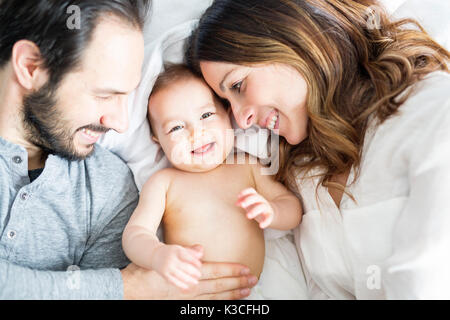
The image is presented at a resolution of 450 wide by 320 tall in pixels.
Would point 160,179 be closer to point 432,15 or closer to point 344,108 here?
point 344,108

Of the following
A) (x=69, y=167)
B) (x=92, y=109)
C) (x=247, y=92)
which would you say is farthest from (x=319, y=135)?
(x=69, y=167)

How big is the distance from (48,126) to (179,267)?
1.66 feet

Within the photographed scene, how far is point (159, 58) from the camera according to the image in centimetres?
133

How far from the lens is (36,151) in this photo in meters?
1.25

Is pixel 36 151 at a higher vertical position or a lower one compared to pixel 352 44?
lower

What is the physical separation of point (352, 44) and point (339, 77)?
10cm

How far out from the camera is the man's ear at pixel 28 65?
1.07 meters

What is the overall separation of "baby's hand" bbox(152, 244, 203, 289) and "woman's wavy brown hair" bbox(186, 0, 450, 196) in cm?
44

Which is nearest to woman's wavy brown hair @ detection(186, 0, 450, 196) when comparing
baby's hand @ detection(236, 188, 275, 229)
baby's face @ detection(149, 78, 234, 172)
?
baby's face @ detection(149, 78, 234, 172)

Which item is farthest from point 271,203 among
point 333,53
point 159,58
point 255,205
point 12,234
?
point 12,234

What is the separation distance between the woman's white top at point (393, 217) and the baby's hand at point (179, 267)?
0.37 m
